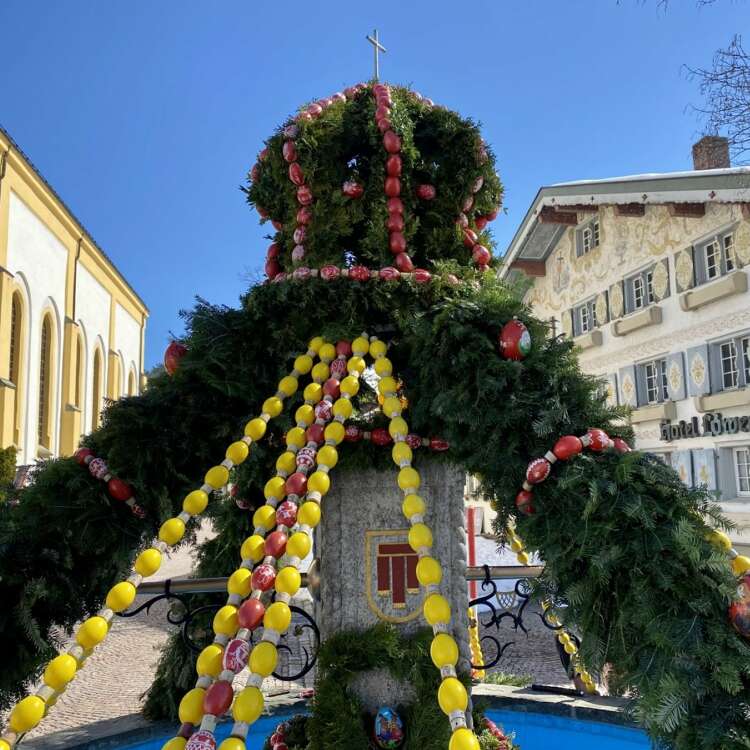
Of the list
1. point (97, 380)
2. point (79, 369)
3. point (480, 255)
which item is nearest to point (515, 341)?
point (480, 255)

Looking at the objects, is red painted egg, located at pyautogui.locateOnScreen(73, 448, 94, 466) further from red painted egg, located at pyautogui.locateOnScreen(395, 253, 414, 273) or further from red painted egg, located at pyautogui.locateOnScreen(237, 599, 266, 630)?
red painted egg, located at pyautogui.locateOnScreen(395, 253, 414, 273)

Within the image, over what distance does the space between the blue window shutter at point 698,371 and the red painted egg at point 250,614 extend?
1192 cm

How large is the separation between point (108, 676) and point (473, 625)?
222 inches

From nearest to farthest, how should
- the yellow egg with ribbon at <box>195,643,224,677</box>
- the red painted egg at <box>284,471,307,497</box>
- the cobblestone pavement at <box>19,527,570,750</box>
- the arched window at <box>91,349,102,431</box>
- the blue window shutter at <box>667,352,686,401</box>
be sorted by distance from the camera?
the yellow egg with ribbon at <box>195,643,224,677</box>
the red painted egg at <box>284,471,307,497</box>
the cobblestone pavement at <box>19,527,570,750</box>
the blue window shutter at <box>667,352,686,401</box>
the arched window at <box>91,349,102,431</box>

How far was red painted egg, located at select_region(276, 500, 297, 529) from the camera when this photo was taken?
10.1 feet

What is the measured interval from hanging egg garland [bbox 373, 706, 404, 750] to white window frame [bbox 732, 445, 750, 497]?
10.6 m

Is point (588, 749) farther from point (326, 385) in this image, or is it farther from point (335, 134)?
point (335, 134)

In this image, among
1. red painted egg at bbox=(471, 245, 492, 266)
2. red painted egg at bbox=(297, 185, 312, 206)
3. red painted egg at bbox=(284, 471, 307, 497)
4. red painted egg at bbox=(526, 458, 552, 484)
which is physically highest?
red painted egg at bbox=(297, 185, 312, 206)

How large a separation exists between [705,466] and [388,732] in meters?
11.0

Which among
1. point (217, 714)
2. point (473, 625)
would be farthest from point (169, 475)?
point (473, 625)

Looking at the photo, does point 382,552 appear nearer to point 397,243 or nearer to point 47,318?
point 397,243

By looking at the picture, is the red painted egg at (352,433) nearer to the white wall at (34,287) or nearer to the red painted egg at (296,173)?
the red painted egg at (296,173)

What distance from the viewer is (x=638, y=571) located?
2285 mm

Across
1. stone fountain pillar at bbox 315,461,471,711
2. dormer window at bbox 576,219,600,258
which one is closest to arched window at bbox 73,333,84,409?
dormer window at bbox 576,219,600,258
